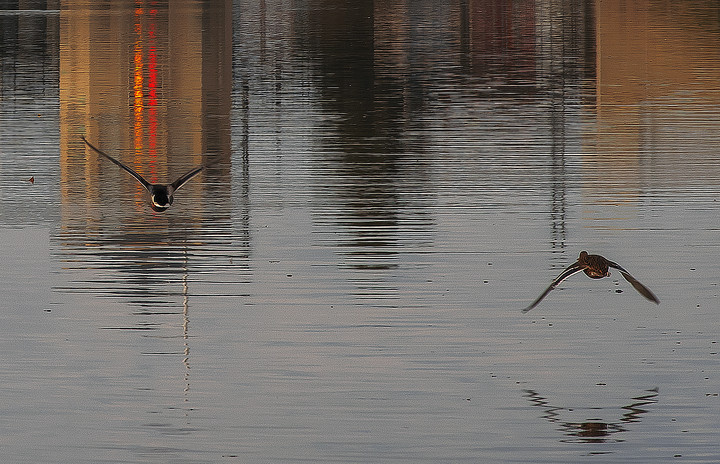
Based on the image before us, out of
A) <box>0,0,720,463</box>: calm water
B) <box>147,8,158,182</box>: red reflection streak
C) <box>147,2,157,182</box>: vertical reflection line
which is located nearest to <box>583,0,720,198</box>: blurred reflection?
<box>0,0,720,463</box>: calm water

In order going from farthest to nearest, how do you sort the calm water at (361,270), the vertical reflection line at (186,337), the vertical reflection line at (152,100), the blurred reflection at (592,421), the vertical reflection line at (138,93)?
the vertical reflection line at (138,93)
the vertical reflection line at (152,100)
the vertical reflection line at (186,337)
the calm water at (361,270)
the blurred reflection at (592,421)

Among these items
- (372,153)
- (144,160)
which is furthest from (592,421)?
(144,160)

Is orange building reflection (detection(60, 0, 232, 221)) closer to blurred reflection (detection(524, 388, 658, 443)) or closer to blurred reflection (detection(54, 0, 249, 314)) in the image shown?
blurred reflection (detection(54, 0, 249, 314))

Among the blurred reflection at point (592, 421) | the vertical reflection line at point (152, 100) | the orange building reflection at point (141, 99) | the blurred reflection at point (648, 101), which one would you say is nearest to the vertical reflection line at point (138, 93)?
the orange building reflection at point (141, 99)

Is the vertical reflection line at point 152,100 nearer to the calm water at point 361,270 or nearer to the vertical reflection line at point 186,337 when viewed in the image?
the calm water at point 361,270

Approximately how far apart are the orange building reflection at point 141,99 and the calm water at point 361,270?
112mm

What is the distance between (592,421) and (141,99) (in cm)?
2140

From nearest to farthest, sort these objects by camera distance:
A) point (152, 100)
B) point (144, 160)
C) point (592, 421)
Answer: point (592, 421), point (144, 160), point (152, 100)

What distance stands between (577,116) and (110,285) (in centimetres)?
1355

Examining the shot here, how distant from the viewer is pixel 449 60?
39406 millimetres

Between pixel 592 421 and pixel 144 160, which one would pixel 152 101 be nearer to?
pixel 144 160

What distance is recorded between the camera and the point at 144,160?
23000 millimetres

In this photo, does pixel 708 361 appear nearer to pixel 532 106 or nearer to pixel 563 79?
pixel 532 106

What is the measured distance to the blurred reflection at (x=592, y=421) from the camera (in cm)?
1055
